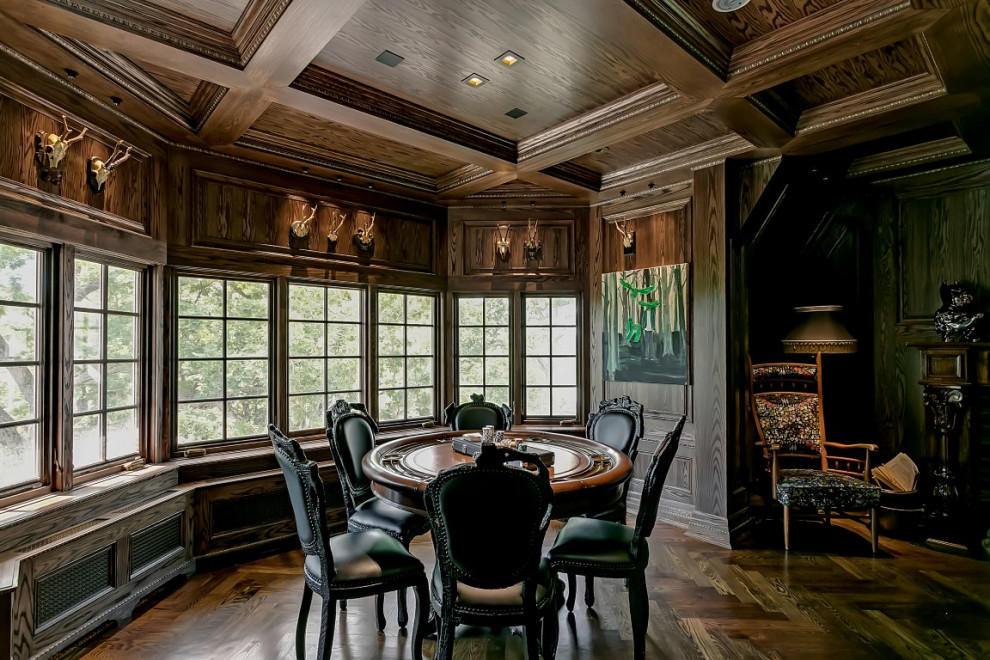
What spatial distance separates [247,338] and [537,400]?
8.49ft

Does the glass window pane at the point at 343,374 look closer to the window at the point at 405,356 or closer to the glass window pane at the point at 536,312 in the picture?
the window at the point at 405,356

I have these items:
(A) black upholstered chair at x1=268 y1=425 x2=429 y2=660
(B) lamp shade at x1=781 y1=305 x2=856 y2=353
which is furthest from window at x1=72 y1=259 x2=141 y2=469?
(B) lamp shade at x1=781 y1=305 x2=856 y2=353

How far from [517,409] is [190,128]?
3.41m

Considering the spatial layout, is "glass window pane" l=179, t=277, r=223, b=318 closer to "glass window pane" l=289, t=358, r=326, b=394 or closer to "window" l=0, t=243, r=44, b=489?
"glass window pane" l=289, t=358, r=326, b=394

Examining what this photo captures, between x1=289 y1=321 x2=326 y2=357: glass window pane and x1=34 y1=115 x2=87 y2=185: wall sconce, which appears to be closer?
x1=34 y1=115 x2=87 y2=185: wall sconce

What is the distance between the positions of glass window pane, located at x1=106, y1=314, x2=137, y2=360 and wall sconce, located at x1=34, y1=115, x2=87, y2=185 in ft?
2.86

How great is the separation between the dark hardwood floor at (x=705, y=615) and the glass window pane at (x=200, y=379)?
1.19 metres

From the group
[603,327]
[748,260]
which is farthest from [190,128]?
[748,260]

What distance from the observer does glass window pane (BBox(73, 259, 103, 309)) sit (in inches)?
119

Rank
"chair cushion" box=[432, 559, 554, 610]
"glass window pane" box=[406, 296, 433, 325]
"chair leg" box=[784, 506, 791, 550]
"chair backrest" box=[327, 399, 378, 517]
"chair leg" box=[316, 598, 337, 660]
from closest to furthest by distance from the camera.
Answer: "chair cushion" box=[432, 559, 554, 610]
"chair leg" box=[316, 598, 337, 660]
"chair backrest" box=[327, 399, 378, 517]
"chair leg" box=[784, 506, 791, 550]
"glass window pane" box=[406, 296, 433, 325]

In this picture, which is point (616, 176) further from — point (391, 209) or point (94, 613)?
point (94, 613)

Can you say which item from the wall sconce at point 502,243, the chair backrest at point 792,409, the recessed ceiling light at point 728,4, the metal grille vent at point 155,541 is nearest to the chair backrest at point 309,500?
the metal grille vent at point 155,541

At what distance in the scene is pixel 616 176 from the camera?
4.69m

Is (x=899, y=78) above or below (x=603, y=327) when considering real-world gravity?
above
